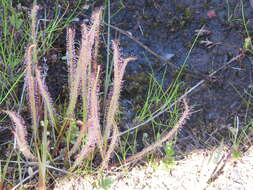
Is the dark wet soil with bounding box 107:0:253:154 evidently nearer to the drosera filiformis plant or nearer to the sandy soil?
the sandy soil

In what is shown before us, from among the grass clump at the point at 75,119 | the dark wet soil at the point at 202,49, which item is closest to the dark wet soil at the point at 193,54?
the dark wet soil at the point at 202,49

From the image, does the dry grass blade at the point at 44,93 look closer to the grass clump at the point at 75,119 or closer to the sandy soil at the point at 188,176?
the grass clump at the point at 75,119

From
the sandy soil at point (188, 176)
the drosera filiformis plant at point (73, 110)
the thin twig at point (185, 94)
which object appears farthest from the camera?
the thin twig at point (185, 94)

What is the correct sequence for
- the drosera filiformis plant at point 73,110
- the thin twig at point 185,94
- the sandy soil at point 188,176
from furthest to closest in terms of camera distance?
the thin twig at point 185,94 → the sandy soil at point 188,176 → the drosera filiformis plant at point 73,110

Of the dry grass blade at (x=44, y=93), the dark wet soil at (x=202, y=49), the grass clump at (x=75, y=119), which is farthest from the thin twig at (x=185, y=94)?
the dry grass blade at (x=44, y=93)

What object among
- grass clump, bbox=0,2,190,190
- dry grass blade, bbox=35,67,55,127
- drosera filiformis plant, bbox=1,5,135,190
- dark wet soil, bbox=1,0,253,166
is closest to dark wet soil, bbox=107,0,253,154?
dark wet soil, bbox=1,0,253,166

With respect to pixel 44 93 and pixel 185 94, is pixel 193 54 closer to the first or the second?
pixel 185 94

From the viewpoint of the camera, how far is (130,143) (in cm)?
238

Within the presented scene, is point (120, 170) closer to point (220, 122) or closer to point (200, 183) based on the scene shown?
point (200, 183)

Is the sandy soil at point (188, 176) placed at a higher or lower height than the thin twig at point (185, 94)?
lower

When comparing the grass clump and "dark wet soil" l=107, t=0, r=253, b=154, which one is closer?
the grass clump

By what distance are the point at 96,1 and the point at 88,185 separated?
56.3 inches

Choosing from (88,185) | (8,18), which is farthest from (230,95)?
(8,18)

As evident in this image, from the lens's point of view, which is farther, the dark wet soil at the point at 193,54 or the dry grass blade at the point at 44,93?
the dark wet soil at the point at 193,54
